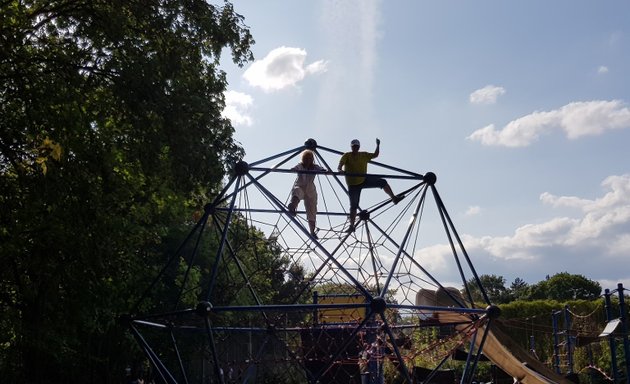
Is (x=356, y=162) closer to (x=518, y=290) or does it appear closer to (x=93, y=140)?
(x=93, y=140)

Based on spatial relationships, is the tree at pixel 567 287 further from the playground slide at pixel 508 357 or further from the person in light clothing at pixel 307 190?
the person in light clothing at pixel 307 190

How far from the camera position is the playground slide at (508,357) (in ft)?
41.3

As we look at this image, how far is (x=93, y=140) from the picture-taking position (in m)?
14.4

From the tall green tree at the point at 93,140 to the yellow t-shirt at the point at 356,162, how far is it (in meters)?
5.61

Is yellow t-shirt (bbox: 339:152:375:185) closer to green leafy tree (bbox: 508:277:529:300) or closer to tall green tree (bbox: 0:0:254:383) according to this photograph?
tall green tree (bbox: 0:0:254:383)

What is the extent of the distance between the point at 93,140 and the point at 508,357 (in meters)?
8.63

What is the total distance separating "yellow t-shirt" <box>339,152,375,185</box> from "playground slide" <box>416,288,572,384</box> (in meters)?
2.99

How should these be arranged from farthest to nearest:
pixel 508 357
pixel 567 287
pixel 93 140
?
pixel 567 287 → pixel 93 140 → pixel 508 357

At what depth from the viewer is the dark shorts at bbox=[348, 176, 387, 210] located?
10047 mm

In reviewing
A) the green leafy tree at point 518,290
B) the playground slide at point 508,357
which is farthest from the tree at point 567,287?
the playground slide at point 508,357

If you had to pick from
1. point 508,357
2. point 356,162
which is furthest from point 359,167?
point 508,357

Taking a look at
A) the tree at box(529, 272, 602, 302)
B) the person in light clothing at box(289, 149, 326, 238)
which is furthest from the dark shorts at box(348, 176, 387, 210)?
the tree at box(529, 272, 602, 302)

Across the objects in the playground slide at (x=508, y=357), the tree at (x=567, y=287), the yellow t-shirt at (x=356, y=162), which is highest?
the tree at (x=567, y=287)

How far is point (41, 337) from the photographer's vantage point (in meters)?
15.3
